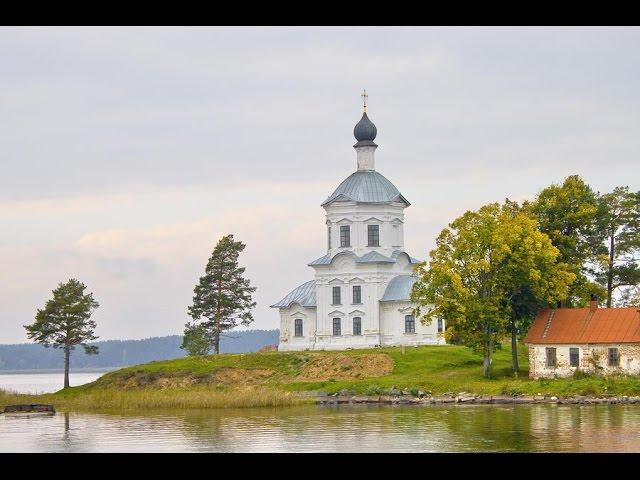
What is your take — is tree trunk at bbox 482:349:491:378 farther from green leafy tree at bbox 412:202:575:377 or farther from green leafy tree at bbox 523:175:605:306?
green leafy tree at bbox 523:175:605:306

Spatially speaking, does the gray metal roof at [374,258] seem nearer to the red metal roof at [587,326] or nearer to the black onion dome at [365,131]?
the black onion dome at [365,131]

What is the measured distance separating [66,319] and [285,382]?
56.0 ft

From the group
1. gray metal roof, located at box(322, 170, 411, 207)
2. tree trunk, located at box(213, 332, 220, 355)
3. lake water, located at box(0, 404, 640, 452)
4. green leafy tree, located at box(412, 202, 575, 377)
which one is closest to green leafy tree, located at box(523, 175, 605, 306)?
green leafy tree, located at box(412, 202, 575, 377)

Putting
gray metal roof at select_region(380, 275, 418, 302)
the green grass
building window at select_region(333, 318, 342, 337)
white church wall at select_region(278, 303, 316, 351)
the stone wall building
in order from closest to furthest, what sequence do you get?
the green grass → the stone wall building → gray metal roof at select_region(380, 275, 418, 302) → building window at select_region(333, 318, 342, 337) → white church wall at select_region(278, 303, 316, 351)

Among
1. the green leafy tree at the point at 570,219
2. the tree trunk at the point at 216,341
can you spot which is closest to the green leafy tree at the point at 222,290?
the tree trunk at the point at 216,341

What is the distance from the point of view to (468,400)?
53688mm

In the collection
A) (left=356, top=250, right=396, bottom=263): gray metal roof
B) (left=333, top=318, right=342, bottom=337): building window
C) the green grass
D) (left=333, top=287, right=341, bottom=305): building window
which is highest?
(left=356, top=250, right=396, bottom=263): gray metal roof

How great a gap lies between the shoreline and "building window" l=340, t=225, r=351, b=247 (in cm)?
2257

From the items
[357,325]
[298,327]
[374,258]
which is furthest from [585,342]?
[298,327]

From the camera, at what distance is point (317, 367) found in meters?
66.2

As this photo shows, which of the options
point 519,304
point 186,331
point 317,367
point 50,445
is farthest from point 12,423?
point 186,331

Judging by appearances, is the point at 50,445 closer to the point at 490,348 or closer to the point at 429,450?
the point at 429,450

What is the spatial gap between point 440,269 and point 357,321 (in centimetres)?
2019

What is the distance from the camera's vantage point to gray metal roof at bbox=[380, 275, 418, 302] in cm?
7769
